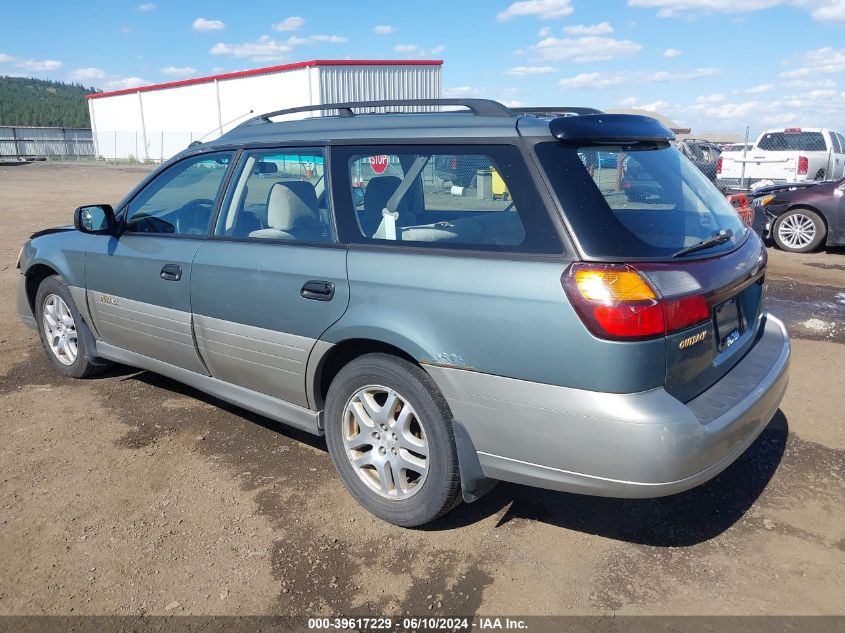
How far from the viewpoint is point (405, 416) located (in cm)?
304

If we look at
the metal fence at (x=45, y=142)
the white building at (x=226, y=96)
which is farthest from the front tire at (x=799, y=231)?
the metal fence at (x=45, y=142)

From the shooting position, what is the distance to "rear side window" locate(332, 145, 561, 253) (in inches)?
106

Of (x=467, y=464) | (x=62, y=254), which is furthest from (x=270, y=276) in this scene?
(x=62, y=254)

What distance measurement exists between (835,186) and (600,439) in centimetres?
975

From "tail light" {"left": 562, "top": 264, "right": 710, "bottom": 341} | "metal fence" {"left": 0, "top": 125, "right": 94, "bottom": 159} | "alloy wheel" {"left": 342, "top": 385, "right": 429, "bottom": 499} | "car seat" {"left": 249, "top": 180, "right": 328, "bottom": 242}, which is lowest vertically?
"alloy wheel" {"left": 342, "top": 385, "right": 429, "bottom": 499}

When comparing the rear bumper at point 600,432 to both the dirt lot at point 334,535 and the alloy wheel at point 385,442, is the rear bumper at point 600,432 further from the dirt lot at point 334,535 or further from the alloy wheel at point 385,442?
the dirt lot at point 334,535

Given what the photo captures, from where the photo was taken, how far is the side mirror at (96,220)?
4.31 m

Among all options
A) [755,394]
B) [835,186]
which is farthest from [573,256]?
[835,186]

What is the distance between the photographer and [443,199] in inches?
127

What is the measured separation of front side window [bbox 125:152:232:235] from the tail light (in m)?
2.29

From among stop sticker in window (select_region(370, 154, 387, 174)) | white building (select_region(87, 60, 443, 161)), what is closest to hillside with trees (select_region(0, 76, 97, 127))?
white building (select_region(87, 60, 443, 161))

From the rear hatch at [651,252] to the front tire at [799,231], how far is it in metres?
8.50

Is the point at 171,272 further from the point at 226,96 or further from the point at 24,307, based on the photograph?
the point at 226,96

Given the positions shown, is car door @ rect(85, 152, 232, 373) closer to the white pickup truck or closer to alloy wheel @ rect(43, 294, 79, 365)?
alloy wheel @ rect(43, 294, 79, 365)
